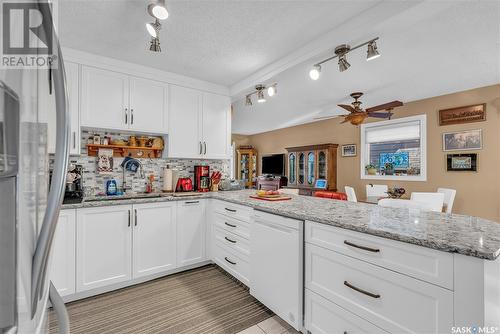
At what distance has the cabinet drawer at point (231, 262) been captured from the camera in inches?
92.3

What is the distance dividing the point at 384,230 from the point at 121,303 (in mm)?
2311

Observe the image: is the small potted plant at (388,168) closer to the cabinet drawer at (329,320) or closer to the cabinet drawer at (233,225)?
the cabinet drawer at (233,225)

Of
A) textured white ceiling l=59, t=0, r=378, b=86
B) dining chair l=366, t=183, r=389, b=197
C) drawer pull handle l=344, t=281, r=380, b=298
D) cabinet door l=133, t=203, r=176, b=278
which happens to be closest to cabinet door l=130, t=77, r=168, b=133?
textured white ceiling l=59, t=0, r=378, b=86

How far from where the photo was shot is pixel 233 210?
2525mm

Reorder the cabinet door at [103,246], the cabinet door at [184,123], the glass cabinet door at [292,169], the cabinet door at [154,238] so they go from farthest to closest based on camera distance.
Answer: the glass cabinet door at [292,169] < the cabinet door at [184,123] < the cabinet door at [154,238] < the cabinet door at [103,246]

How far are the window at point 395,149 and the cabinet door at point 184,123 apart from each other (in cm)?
389

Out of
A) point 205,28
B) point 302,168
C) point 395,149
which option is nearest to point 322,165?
point 302,168

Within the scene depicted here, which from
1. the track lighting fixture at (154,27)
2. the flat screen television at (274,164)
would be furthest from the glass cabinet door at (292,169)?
the track lighting fixture at (154,27)

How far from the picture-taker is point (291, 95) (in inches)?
183

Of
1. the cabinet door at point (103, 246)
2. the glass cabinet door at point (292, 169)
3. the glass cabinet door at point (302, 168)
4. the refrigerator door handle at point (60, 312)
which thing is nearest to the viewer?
the refrigerator door handle at point (60, 312)

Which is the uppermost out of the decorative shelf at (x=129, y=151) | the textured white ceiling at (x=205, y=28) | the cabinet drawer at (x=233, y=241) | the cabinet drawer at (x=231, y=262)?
the textured white ceiling at (x=205, y=28)

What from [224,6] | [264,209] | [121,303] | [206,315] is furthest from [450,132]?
[121,303]

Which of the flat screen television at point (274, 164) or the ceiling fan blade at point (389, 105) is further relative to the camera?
the flat screen television at point (274, 164)

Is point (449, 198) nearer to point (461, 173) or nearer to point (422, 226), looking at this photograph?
point (461, 173)
